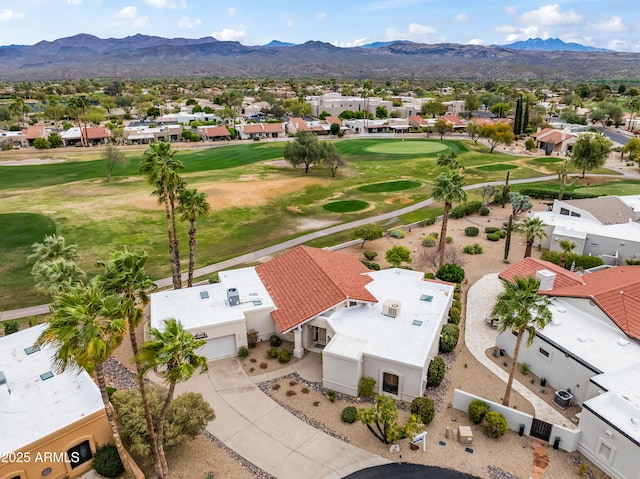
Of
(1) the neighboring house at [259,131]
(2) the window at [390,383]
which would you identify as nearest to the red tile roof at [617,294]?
(2) the window at [390,383]

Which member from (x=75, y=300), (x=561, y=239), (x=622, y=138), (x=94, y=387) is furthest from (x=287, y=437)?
(x=622, y=138)

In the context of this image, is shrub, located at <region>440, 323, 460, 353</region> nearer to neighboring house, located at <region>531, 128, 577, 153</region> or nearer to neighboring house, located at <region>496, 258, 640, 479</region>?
neighboring house, located at <region>496, 258, 640, 479</region>

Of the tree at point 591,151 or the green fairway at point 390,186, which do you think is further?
the green fairway at point 390,186

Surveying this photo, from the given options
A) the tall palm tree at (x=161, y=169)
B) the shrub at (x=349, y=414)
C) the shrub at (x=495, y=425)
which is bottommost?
the shrub at (x=349, y=414)

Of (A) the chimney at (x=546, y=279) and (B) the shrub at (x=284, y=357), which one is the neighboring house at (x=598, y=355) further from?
(B) the shrub at (x=284, y=357)

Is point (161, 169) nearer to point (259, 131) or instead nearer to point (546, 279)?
point (546, 279)

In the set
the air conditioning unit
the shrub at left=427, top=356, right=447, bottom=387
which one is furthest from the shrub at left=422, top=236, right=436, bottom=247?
the shrub at left=427, top=356, right=447, bottom=387

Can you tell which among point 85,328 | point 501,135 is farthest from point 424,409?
point 501,135
